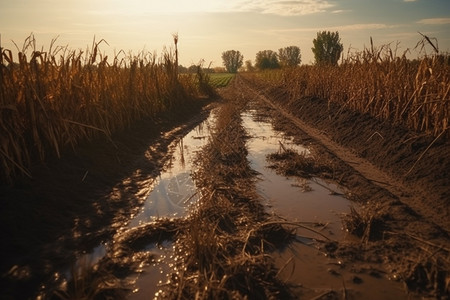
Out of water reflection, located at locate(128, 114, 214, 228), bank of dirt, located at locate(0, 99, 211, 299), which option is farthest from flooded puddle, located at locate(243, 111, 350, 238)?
bank of dirt, located at locate(0, 99, 211, 299)

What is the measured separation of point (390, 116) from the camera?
21.6 ft

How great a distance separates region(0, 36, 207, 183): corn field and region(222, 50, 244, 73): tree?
11449 centimetres

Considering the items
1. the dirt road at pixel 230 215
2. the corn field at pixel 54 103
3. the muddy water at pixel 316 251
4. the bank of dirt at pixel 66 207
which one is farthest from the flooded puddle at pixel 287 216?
the corn field at pixel 54 103

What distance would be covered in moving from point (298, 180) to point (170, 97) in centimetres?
702

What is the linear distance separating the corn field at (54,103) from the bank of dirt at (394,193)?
3.85 meters

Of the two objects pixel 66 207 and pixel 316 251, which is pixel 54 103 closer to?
pixel 66 207

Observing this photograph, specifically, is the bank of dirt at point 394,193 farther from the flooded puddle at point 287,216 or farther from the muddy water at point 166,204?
the muddy water at point 166,204

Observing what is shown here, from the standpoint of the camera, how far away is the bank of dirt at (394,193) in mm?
2658

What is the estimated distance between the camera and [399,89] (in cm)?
612

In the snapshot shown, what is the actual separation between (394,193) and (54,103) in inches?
195

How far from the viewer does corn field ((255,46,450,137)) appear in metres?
5.09

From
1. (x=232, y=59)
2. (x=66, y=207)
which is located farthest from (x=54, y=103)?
(x=232, y=59)

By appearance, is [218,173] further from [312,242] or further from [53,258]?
[53,258]

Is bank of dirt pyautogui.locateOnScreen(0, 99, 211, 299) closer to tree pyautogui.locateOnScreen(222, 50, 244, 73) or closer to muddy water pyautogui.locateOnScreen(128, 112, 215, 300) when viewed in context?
muddy water pyautogui.locateOnScreen(128, 112, 215, 300)
